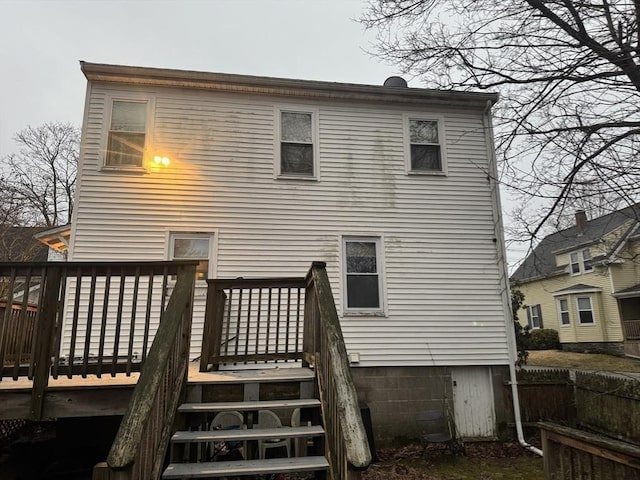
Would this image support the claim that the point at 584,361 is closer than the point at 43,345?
No

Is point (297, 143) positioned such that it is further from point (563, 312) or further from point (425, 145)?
point (563, 312)

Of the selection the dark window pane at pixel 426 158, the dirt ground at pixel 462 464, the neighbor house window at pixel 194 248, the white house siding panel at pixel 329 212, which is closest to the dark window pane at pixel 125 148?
the white house siding panel at pixel 329 212

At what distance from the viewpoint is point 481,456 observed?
717 cm

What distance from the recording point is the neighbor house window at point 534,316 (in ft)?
82.4

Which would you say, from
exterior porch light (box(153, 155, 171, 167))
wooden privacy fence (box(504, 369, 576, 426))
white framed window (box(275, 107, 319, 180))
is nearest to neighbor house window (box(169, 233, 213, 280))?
exterior porch light (box(153, 155, 171, 167))

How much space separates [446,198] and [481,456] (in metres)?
4.98

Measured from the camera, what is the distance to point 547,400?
8828 mm

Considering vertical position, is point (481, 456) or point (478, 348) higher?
point (478, 348)

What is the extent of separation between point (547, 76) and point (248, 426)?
6.90m

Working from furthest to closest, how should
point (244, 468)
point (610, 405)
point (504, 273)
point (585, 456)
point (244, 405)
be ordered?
point (504, 273) < point (610, 405) < point (585, 456) < point (244, 405) < point (244, 468)

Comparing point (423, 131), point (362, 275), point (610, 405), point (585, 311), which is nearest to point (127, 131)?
point (362, 275)

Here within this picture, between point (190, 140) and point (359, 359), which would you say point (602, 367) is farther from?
point (190, 140)

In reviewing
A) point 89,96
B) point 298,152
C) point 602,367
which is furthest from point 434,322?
point 602,367

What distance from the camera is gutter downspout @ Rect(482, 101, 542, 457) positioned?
7.94m
